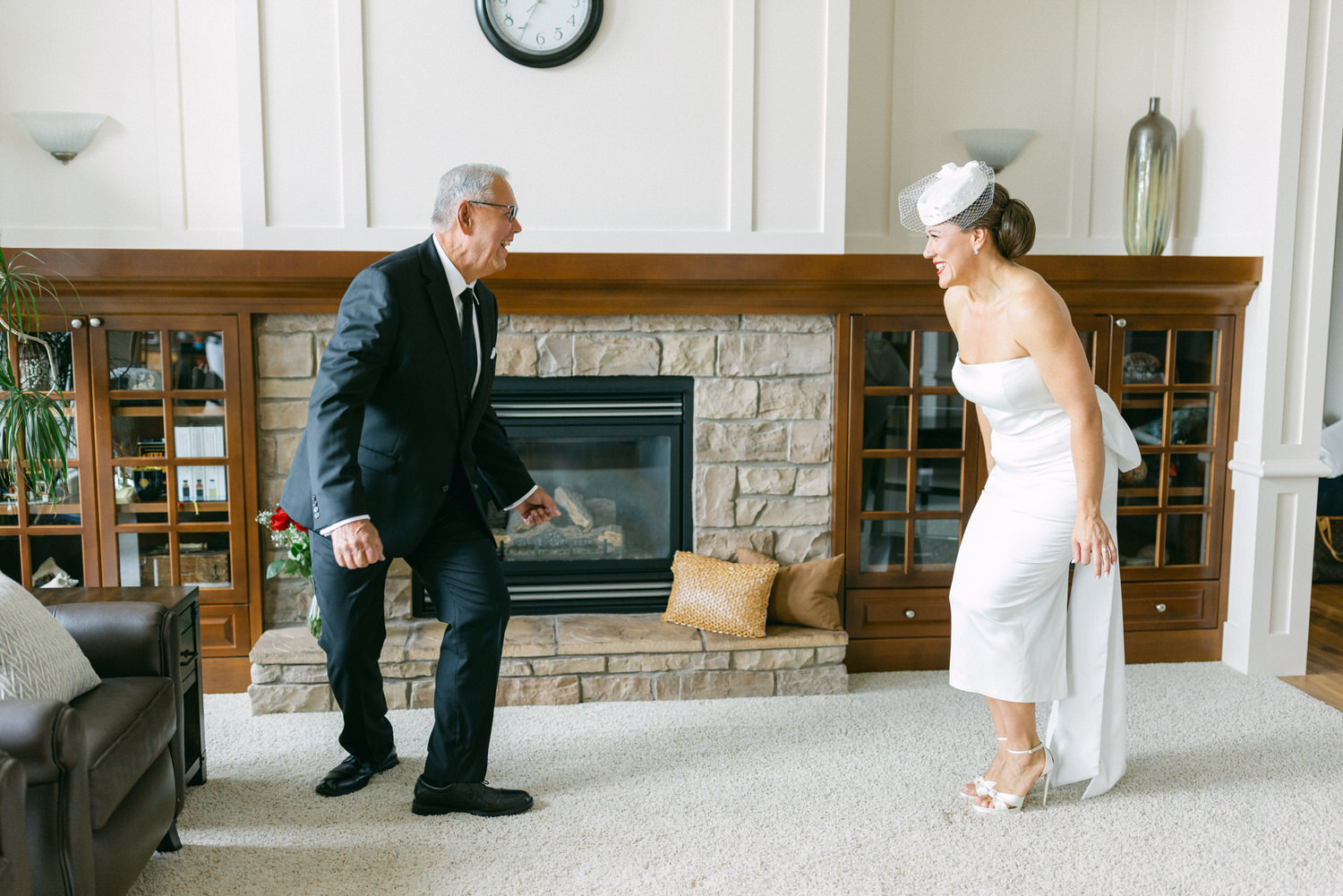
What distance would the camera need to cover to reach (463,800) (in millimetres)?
2480

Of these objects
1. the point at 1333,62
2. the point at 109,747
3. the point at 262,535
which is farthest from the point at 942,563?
the point at 109,747

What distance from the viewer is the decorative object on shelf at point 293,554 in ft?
10.4

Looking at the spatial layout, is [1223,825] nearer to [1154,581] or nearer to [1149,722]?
[1149,722]

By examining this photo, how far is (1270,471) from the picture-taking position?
137 inches

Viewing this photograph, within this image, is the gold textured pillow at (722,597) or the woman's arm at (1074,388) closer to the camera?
the woman's arm at (1074,388)

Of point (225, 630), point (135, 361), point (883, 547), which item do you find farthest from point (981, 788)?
point (135, 361)

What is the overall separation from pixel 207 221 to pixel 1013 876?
3.17 m

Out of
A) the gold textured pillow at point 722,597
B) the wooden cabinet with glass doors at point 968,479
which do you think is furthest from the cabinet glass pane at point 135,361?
the wooden cabinet with glass doors at point 968,479

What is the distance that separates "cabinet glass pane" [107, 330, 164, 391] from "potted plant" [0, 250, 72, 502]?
0.54ft

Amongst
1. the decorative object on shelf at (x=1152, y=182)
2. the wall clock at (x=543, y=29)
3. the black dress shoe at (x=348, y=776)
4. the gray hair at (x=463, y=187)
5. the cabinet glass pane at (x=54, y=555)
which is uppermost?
the wall clock at (x=543, y=29)

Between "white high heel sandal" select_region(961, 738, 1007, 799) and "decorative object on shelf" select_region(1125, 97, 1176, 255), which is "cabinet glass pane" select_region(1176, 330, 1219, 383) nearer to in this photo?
"decorative object on shelf" select_region(1125, 97, 1176, 255)

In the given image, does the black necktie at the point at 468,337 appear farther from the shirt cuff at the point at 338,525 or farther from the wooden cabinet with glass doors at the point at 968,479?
the wooden cabinet with glass doors at the point at 968,479

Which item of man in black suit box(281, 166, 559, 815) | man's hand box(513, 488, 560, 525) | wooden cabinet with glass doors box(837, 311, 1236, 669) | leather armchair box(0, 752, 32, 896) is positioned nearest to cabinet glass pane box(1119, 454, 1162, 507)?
wooden cabinet with glass doors box(837, 311, 1236, 669)

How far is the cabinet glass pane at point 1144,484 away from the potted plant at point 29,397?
354cm
